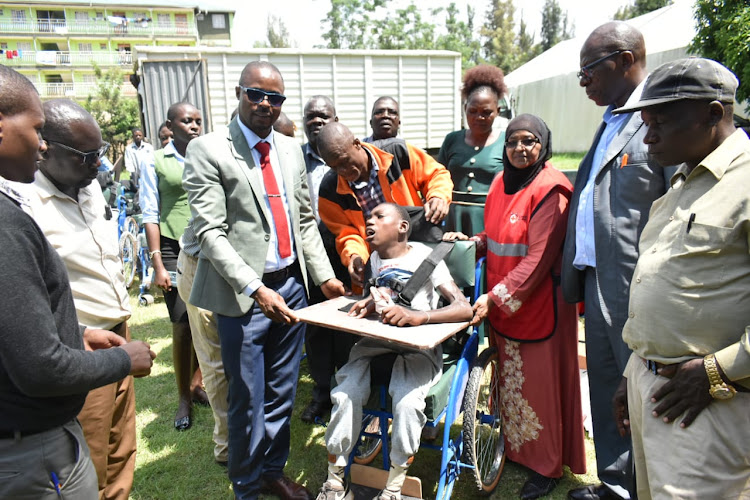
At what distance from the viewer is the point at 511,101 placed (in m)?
Result: 9.73

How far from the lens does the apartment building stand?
1662 inches

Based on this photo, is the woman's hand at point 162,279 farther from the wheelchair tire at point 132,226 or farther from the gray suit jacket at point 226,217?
the wheelchair tire at point 132,226

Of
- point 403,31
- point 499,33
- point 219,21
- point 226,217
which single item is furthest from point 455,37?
point 226,217

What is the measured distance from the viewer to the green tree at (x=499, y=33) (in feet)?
161

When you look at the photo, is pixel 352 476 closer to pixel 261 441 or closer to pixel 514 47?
pixel 261 441

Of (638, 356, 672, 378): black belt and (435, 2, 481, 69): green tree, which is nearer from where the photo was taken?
(638, 356, 672, 378): black belt

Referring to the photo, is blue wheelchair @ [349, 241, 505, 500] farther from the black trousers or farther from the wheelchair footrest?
the black trousers

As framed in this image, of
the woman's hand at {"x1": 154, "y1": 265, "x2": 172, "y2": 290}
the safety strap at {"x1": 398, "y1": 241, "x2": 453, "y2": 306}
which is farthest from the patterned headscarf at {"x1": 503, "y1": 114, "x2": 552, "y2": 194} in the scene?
the woman's hand at {"x1": 154, "y1": 265, "x2": 172, "y2": 290}

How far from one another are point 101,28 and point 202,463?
168 feet

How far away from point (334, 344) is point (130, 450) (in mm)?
1639

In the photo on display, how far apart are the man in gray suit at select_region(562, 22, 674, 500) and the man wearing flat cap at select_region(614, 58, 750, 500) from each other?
Answer: 0.68 metres

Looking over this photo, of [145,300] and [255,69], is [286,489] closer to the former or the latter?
[255,69]

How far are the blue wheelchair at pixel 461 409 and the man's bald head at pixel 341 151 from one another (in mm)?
787

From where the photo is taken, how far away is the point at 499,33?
4978cm
